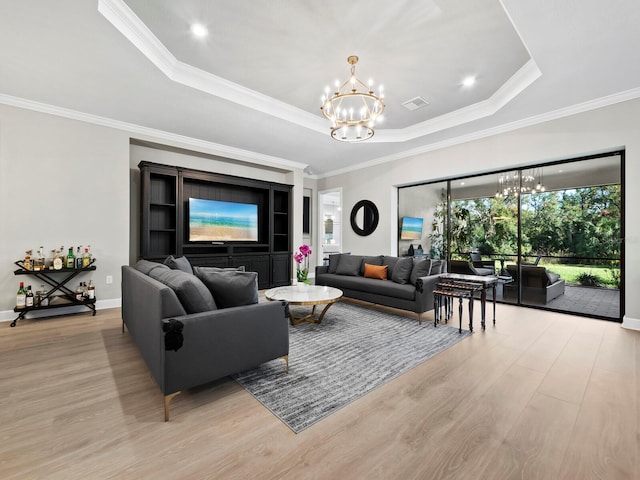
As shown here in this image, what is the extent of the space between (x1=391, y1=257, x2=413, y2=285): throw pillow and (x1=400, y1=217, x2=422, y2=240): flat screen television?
216cm

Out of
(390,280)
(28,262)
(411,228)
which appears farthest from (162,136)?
(411,228)

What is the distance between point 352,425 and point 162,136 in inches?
206

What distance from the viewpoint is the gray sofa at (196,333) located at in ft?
5.70

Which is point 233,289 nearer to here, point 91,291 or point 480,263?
point 91,291

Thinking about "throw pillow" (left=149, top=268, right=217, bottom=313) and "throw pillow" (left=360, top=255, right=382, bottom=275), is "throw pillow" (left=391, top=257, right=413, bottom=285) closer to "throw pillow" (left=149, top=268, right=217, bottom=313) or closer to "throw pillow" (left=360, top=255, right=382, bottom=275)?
"throw pillow" (left=360, top=255, right=382, bottom=275)

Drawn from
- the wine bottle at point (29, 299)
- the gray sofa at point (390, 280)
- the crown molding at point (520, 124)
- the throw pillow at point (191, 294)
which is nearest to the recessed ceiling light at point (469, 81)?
the crown molding at point (520, 124)

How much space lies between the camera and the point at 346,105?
4242mm

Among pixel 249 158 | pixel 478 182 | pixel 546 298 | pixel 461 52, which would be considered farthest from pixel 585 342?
pixel 249 158

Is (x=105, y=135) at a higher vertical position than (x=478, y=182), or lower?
higher

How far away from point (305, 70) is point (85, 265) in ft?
13.2

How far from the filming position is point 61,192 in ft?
13.3

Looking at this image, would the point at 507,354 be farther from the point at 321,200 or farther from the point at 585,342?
the point at 321,200

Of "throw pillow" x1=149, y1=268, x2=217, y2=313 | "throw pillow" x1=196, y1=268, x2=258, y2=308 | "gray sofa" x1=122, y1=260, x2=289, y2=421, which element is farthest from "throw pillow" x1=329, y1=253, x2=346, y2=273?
"throw pillow" x1=149, y1=268, x2=217, y2=313

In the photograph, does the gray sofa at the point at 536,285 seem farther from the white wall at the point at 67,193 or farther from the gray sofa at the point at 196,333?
the white wall at the point at 67,193
